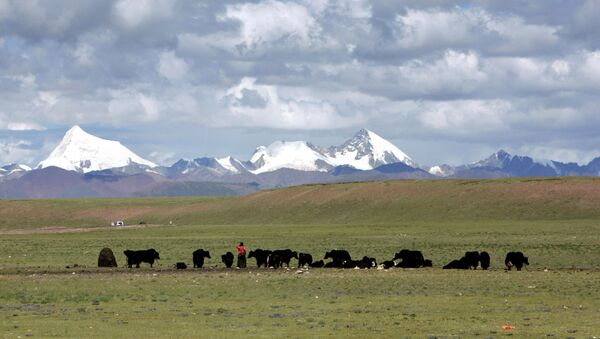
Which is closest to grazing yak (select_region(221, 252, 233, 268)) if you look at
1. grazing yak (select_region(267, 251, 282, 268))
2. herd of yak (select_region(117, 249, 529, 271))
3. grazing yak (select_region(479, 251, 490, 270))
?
herd of yak (select_region(117, 249, 529, 271))

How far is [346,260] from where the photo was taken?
162 ft

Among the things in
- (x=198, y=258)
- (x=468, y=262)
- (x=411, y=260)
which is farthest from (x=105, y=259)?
(x=468, y=262)

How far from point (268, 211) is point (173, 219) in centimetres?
1426

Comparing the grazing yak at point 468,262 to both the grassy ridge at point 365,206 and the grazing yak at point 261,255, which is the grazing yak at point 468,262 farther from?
the grassy ridge at point 365,206

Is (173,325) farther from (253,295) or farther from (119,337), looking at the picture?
(253,295)

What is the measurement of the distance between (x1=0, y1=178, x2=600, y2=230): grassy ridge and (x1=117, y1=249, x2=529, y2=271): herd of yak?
68.1 metres

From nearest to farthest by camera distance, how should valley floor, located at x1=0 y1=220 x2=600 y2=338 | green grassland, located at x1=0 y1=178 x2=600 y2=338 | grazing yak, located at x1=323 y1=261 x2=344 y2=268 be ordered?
1. valley floor, located at x1=0 y1=220 x2=600 y2=338
2. green grassland, located at x1=0 y1=178 x2=600 y2=338
3. grazing yak, located at x1=323 y1=261 x2=344 y2=268

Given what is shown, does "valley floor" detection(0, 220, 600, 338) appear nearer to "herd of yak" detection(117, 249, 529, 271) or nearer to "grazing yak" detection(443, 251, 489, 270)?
"herd of yak" detection(117, 249, 529, 271)

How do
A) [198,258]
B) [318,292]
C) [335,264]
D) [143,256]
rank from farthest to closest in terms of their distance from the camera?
[143,256], [335,264], [198,258], [318,292]

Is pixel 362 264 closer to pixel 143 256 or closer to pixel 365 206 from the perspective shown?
pixel 143 256

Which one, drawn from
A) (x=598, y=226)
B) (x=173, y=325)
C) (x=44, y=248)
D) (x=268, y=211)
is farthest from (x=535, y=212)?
(x=173, y=325)

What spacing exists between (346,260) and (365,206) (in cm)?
8549

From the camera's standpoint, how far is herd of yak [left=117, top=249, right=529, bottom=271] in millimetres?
46156

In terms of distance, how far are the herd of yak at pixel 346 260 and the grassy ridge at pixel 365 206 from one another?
68083mm
